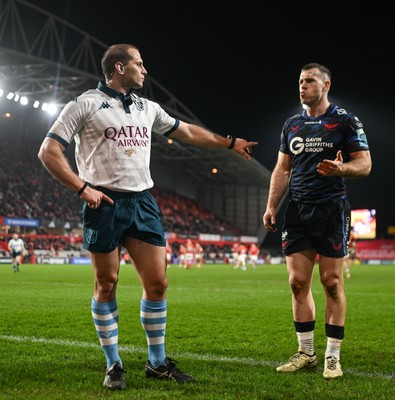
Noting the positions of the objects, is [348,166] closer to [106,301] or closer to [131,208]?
[131,208]

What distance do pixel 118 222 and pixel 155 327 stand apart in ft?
2.75

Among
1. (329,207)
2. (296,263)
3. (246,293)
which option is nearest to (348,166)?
(329,207)

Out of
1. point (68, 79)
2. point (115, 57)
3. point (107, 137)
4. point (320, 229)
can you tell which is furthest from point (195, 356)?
point (68, 79)

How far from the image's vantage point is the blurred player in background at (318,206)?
4949 millimetres

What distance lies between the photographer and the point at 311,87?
5102mm

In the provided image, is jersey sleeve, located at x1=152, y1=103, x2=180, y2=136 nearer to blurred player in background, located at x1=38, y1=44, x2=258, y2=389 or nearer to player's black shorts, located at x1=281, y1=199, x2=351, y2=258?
blurred player in background, located at x1=38, y1=44, x2=258, y2=389

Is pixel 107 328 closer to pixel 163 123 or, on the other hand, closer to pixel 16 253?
pixel 163 123

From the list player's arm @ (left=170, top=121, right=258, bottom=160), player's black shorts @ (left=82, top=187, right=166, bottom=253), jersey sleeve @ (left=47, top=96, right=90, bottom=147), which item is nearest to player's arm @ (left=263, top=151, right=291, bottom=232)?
player's arm @ (left=170, top=121, right=258, bottom=160)

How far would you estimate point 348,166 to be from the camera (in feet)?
15.4

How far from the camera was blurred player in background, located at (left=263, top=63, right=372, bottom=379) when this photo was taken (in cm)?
495

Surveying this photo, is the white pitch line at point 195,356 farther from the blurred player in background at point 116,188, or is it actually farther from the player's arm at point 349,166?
the player's arm at point 349,166

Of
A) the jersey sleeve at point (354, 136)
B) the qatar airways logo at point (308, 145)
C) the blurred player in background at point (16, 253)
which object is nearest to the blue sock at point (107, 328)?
the qatar airways logo at point (308, 145)

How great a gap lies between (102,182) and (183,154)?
51947 mm

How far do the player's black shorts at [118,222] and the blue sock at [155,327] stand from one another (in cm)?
47
